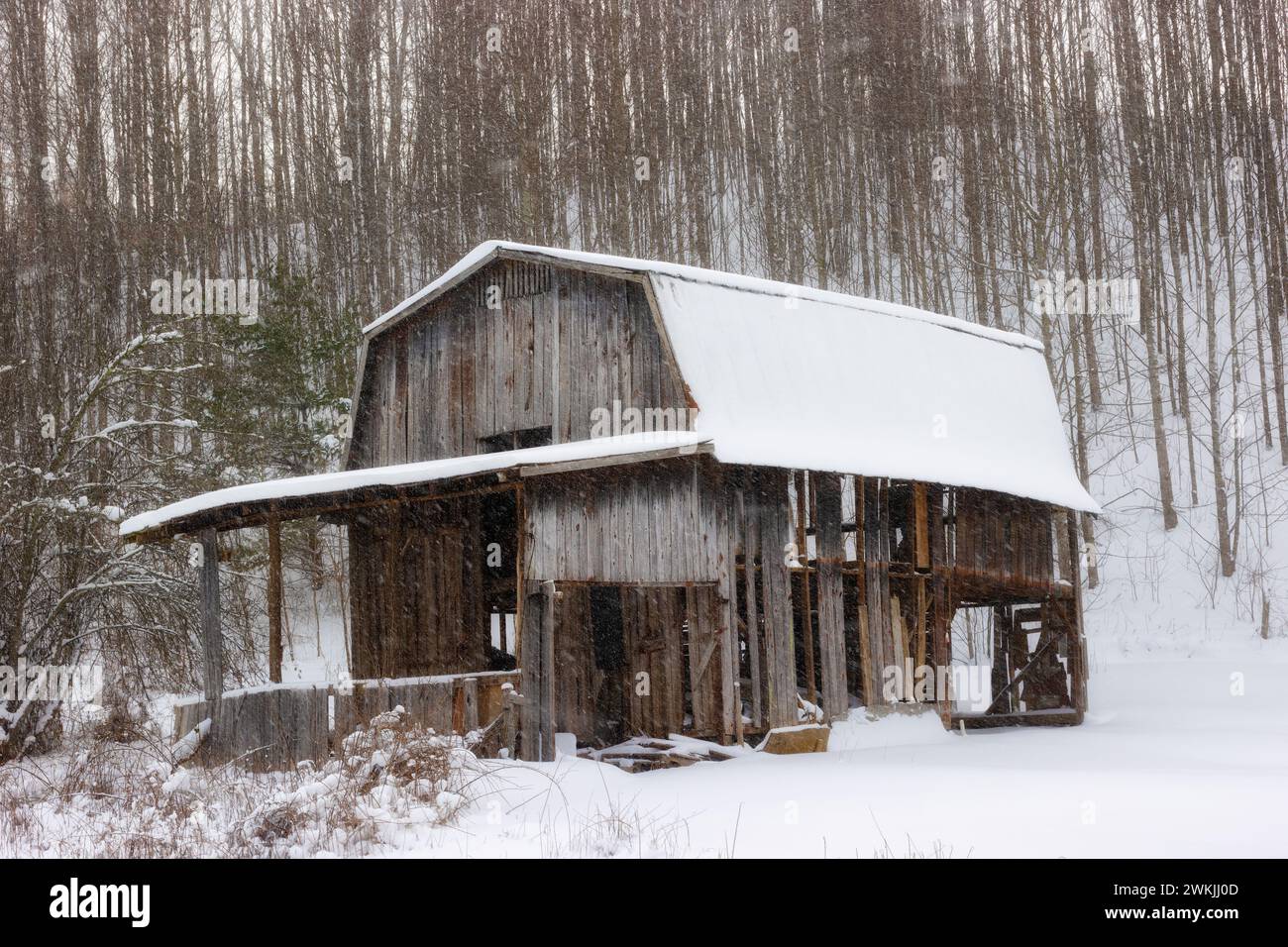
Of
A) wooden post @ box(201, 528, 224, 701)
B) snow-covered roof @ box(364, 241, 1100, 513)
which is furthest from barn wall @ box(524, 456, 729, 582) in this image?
wooden post @ box(201, 528, 224, 701)

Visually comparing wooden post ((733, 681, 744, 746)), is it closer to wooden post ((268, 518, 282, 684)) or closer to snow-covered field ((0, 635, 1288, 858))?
snow-covered field ((0, 635, 1288, 858))

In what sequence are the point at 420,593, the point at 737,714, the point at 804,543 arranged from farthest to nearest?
the point at 420,593, the point at 804,543, the point at 737,714

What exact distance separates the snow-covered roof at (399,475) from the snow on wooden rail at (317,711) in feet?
6.94

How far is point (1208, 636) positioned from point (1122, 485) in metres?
6.70

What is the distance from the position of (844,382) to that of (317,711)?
25.1ft

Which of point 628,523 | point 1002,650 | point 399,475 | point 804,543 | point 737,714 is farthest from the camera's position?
point 1002,650

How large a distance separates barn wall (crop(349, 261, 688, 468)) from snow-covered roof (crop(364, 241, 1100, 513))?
0.38 m

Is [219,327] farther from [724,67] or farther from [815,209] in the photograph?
[724,67]

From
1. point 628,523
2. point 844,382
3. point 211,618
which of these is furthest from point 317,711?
point 844,382

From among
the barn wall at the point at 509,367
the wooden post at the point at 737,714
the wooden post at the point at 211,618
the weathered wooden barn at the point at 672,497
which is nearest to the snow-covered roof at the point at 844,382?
the weathered wooden barn at the point at 672,497

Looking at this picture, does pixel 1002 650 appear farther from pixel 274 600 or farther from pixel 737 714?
pixel 274 600

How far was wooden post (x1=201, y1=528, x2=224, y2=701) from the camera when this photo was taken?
16594 millimetres

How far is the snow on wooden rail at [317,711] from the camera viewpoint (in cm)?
1406

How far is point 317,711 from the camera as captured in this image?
15.2m
